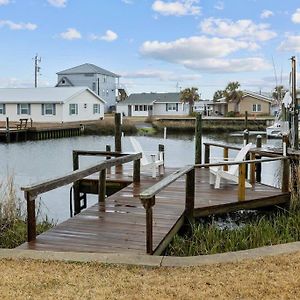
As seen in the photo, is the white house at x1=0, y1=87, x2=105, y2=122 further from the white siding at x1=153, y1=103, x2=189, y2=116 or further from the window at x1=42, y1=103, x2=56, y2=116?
the white siding at x1=153, y1=103, x2=189, y2=116

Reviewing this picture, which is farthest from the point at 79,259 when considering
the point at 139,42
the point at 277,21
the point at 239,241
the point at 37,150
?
the point at 139,42

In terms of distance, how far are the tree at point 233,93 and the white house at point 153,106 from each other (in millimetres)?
6252

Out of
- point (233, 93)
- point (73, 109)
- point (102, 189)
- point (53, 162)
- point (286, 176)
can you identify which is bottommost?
point (53, 162)

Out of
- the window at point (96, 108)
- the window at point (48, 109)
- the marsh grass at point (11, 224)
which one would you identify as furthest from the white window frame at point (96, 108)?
the marsh grass at point (11, 224)

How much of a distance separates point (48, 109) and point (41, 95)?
2342 millimetres

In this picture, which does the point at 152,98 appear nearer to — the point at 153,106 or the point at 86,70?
the point at 153,106

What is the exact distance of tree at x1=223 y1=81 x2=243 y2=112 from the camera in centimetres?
6178

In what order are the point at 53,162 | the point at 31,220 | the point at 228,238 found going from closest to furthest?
the point at 31,220, the point at 228,238, the point at 53,162

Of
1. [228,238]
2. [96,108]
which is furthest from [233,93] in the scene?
[228,238]

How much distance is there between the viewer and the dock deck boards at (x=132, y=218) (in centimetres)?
556

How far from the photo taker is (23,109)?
44.2 meters

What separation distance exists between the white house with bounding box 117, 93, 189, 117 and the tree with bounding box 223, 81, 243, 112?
246 inches

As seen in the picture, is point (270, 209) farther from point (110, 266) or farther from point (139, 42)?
point (139, 42)

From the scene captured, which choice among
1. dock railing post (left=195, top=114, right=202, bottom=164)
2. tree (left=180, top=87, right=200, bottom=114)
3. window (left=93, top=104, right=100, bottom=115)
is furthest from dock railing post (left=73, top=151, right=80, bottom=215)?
tree (left=180, top=87, right=200, bottom=114)
